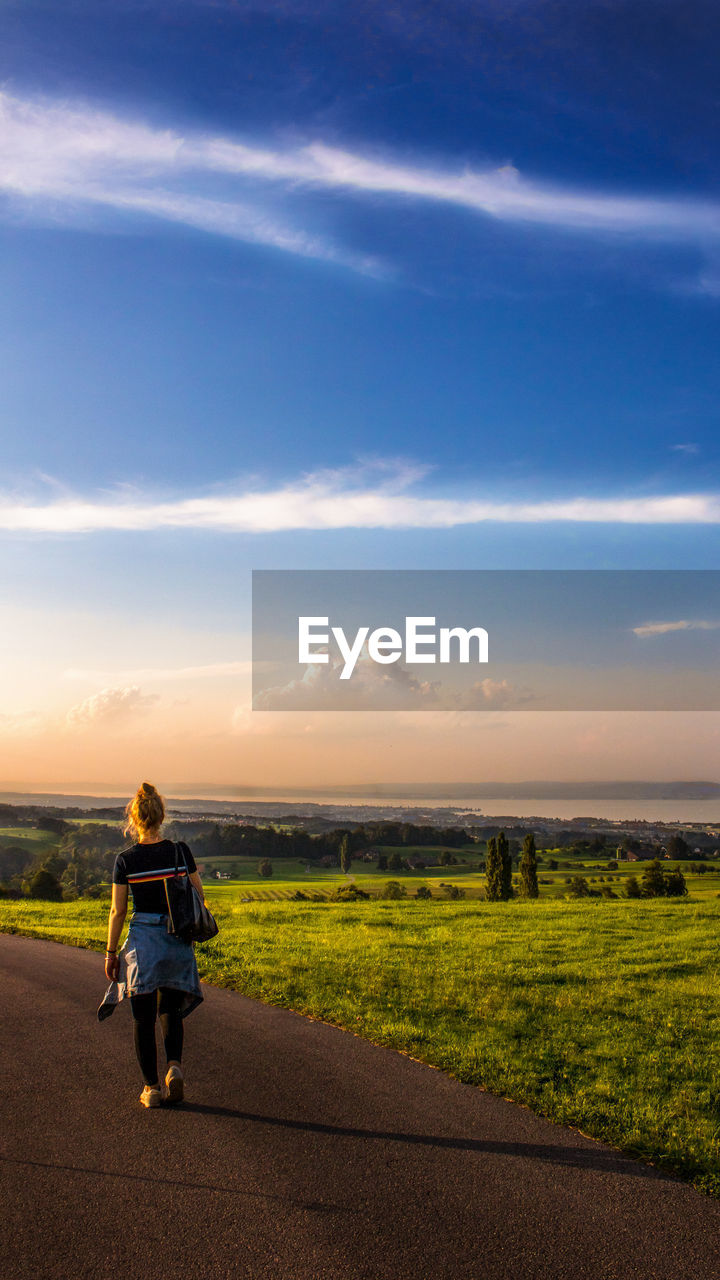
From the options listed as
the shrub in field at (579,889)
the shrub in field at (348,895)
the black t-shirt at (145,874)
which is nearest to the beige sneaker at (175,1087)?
the black t-shirt at (145,874)

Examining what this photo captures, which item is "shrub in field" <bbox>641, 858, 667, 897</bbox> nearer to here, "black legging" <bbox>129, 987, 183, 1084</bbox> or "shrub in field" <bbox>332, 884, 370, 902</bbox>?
"shrub in field" <bbox>332, 884, 370, 902</bbox>

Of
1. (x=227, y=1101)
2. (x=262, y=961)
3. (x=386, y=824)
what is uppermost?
(x=227, y=1101)

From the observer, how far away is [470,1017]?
11.3 meters

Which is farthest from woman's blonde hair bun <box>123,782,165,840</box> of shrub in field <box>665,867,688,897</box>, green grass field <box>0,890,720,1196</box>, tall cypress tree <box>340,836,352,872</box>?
tall cypress tree <box>340,836,352,872</box>

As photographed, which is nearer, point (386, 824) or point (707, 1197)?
point (707, 1197)

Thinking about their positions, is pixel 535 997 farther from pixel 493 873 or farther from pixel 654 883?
pixel 493 873

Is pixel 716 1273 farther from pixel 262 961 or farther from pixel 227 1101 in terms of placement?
pixel 262 961

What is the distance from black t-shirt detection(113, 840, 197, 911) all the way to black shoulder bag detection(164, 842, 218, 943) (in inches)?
2.6

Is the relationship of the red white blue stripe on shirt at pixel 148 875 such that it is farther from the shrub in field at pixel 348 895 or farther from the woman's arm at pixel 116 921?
the shrub in field at pixel 348 895

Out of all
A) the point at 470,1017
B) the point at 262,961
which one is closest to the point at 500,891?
the point at 262,961

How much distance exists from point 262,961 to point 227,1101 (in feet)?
28.1

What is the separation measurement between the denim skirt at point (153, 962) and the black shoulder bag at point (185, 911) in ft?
0.31

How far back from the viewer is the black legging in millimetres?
7492

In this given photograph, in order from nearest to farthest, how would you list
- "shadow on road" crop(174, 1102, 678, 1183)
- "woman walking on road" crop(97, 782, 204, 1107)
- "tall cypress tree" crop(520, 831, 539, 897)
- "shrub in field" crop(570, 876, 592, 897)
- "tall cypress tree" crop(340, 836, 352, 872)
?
"shadow on road" crop(174, 1102, 678, 1183) < "woman walking on road" crop(97, 782, 204, 1107) < "shrub in field" crop(570, 876, 592, 897) < "tall cypress tree" crop(520, 831, 539, 897) < "tall cypress tree" crop(340, 836, 352, 872)
